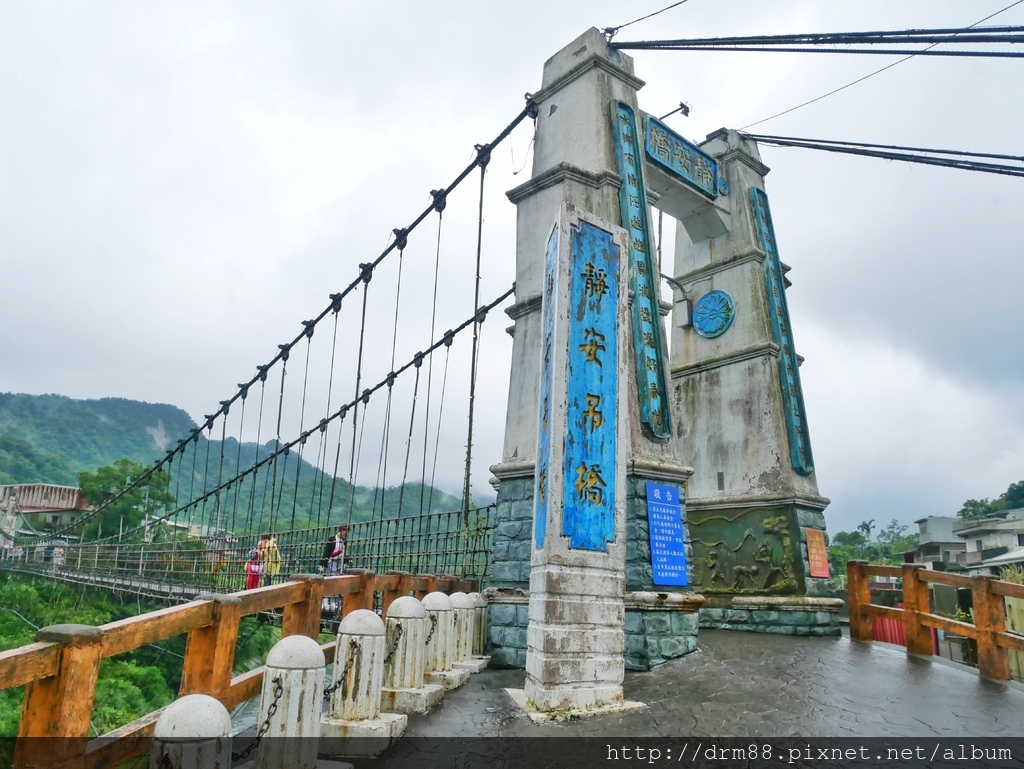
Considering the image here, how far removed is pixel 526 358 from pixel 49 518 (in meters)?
51.1

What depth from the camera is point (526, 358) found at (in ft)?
23.1

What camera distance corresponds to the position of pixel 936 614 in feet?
20.7

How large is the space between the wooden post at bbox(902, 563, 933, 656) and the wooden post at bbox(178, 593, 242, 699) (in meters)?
5.82

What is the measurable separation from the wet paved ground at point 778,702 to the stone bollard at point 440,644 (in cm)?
12

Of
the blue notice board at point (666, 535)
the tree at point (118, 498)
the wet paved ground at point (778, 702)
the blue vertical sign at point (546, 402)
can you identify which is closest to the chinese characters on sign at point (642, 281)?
the blue notice board at point (666, 535)

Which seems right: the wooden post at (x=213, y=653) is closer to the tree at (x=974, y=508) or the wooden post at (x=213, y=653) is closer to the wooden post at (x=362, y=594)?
the wooden post at (x=362, y=594)

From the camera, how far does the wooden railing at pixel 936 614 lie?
511cm

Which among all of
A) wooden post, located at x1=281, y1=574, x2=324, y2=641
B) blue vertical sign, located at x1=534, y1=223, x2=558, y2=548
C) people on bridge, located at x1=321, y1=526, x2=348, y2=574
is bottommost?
wooden post, located at x1=281, y1=574, x2=324, y2=641

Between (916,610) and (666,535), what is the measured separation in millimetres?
2378

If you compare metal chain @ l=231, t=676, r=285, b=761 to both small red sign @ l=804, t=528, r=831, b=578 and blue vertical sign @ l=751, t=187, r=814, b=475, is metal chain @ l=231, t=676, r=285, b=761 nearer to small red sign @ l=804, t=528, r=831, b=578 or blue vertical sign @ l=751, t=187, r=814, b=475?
small red sign @ l=804, t=528, r=831, b=578

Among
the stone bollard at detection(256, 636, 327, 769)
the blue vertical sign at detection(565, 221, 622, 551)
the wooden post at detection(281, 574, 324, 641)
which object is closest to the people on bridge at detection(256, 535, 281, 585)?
the wooden post at detection(281, 574, 324, 641)

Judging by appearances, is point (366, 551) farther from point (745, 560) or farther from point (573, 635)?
point (573, 635)

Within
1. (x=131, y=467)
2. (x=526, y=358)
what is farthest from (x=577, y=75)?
(x=131, y=467)

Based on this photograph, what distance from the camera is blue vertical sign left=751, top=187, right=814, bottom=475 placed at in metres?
8.73
